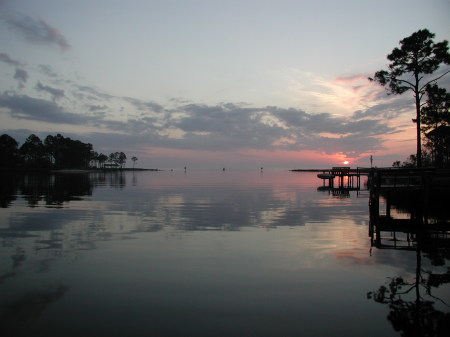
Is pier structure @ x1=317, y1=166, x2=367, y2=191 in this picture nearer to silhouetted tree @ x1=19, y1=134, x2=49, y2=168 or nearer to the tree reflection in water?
the tree reflection in water

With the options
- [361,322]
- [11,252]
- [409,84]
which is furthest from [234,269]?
[409,84]

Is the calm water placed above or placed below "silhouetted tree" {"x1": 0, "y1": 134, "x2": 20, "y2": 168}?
below

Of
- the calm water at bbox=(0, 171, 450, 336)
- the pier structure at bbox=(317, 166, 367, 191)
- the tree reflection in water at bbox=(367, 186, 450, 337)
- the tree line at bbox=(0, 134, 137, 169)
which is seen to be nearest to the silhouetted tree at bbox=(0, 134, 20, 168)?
the tree line at bbox=(0, 134, 137, 169)

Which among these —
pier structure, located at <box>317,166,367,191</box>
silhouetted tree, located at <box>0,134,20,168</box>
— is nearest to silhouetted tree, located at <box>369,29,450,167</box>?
pier structure, located at <box>317,166,367,191</box>

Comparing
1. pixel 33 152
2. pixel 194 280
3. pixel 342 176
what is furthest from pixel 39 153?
pixel 194 280

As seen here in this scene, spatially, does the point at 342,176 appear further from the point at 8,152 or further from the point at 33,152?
the point at 33,152

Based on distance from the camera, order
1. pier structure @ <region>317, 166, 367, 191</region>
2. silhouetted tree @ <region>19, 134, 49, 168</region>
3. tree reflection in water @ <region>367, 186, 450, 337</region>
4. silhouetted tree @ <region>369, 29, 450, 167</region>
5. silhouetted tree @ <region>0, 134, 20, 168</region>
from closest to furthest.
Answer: tree reflection in water @ <region>367, 186, 450, 337</region>, silhouetted tree @ <region>369, 29, 450, 167</region>, pier structure @ <region>317, 166, 367, 191</region>, silhouetted tree @ <region>0, 134, 20, 168</region>, silhouetted tree @ <region>19, 134, 49, 168</region>

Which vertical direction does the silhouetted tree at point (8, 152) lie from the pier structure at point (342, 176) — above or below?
above

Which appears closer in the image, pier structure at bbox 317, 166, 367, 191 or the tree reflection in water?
the tree reflection in water

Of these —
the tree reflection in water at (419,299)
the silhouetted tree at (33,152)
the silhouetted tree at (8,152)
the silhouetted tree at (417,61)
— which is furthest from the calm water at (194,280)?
the silhouetted tree at (33,152)

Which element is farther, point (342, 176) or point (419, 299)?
point (342, 176)

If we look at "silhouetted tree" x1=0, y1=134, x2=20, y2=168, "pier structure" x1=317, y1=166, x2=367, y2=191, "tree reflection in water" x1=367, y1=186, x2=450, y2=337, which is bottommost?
"tree reflection in water" x1=367, y1=186, x2=450, y2=337

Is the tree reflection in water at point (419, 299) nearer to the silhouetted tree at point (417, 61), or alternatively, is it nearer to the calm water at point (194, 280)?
the calm water at point (194, 280)

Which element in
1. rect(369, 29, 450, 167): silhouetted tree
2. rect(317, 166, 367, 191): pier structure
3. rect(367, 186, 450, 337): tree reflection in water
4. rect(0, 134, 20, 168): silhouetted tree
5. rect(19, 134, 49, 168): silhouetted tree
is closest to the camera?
rect(367, 186, 450, 337): tree reflection in water
